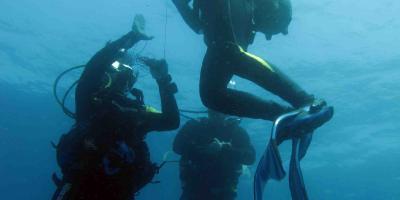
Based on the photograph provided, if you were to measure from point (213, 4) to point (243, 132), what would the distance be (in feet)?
24.9

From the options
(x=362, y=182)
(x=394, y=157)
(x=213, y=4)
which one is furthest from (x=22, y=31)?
(x=362, y=182)

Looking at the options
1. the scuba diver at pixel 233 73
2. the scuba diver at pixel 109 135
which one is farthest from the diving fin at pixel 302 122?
the scuba diver at pixel 109 135

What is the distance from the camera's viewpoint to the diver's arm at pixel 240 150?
9.58 meters

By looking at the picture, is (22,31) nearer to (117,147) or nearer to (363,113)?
(117,147)

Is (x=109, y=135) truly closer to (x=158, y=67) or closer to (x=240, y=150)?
(x=158, y=67)

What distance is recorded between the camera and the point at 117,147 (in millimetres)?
5508

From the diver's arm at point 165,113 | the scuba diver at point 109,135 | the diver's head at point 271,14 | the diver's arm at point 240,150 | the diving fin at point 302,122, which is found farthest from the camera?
the diver's arm at point 240,150

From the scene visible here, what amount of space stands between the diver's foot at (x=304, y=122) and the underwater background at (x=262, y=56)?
677cm

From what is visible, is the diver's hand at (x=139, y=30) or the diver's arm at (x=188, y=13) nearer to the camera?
the diver's arm at (x=188, y=13)

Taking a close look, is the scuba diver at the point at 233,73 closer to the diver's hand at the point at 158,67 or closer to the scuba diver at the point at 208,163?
the diver's hand at the point at 158,67

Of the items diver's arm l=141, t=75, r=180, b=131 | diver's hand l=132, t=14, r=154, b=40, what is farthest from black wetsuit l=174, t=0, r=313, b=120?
diver's hand l=132, t=14, r=154, b=40

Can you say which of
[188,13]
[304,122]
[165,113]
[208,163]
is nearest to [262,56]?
[208,163]

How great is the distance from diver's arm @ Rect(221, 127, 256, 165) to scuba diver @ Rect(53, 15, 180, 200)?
3050 millimetres

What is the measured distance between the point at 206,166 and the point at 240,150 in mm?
1018
